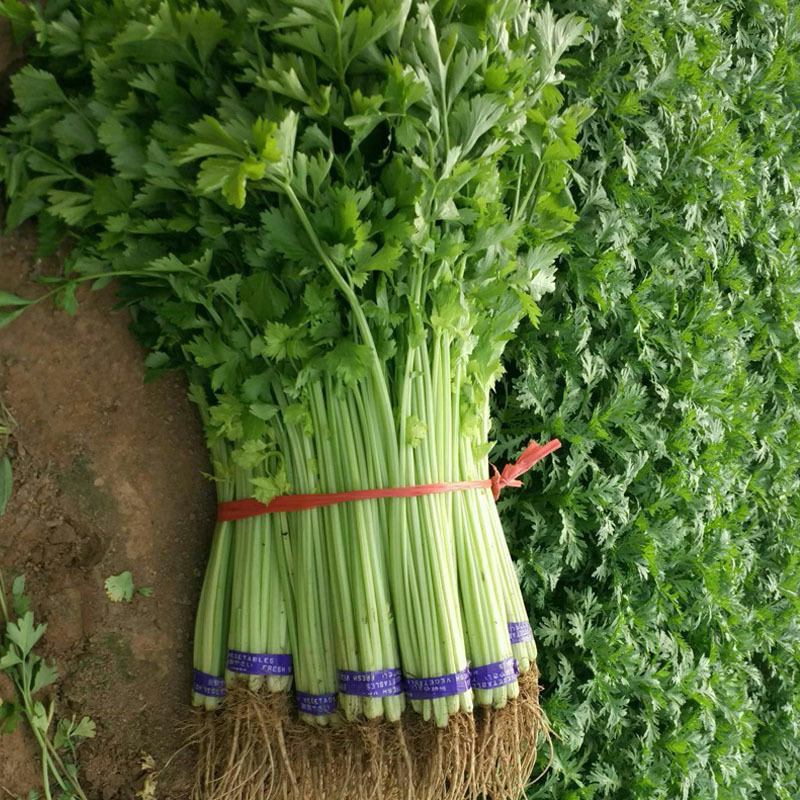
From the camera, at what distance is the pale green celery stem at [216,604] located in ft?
4.90

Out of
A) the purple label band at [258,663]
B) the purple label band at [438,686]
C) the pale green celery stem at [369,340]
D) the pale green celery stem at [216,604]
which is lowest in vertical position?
the purple label band at [438,686]

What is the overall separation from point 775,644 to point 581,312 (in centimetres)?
148

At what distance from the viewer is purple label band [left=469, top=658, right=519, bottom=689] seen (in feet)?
4.75

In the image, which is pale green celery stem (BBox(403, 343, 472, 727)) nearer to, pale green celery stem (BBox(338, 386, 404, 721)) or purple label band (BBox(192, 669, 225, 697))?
pale green celery stem (BBox(338, 386, 404, 721))

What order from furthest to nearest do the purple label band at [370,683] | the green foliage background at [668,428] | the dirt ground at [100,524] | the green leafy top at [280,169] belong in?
1. the green foliage background at [668,428]
2. the dirt ground at [100,524]
3. the purple label band at [370,683]
4. the green leafy top at [280,169]

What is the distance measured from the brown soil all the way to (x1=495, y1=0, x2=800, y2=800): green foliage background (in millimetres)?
820

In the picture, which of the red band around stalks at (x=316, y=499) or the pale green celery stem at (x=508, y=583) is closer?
the red band around stalks at (x=316, y=499)

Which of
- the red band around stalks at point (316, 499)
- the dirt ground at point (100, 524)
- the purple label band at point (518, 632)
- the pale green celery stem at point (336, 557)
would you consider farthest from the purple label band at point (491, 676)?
the dirt ground at point (100, 524)

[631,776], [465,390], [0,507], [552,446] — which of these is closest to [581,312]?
[552,446]

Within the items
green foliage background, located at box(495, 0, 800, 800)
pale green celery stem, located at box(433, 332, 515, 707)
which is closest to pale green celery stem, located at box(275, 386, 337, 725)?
pale green celery stem, located at box(433, 332, 515, 707)

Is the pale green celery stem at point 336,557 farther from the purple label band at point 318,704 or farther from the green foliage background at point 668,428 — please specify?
the green foliage background at point 668,428

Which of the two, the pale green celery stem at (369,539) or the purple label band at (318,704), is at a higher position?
the pale green celery stem at (369,539)

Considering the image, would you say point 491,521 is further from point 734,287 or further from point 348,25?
point 734,287

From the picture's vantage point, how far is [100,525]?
1.54 m
